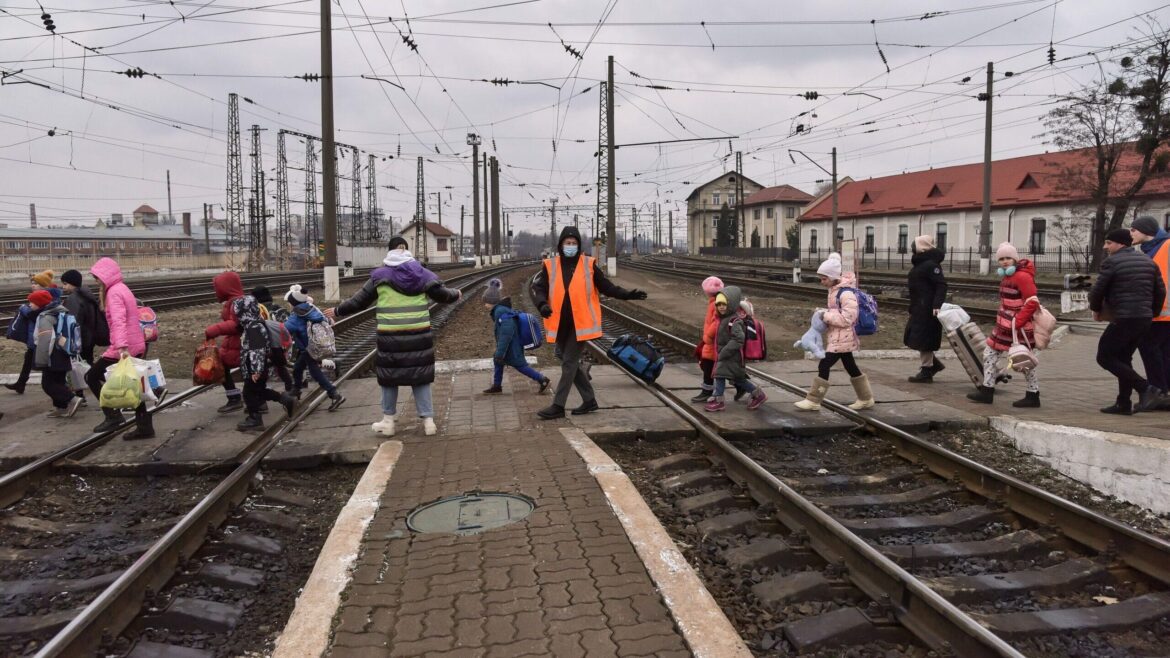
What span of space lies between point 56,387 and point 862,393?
7.97 meters

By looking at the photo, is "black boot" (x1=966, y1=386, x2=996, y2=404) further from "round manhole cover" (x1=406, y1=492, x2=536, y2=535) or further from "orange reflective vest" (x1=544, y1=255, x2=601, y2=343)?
"round manhole cover" (x1=406, y1=492, x2=536, y2=535)

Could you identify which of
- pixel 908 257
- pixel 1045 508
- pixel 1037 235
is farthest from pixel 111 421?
pixel 908 257

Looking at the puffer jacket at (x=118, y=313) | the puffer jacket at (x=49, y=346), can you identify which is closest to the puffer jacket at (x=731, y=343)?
the puffer jacket at (x=118, y=313)

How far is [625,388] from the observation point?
29.3ft

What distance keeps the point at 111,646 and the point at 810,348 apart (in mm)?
5914

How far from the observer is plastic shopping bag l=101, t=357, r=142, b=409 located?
634 centimetres

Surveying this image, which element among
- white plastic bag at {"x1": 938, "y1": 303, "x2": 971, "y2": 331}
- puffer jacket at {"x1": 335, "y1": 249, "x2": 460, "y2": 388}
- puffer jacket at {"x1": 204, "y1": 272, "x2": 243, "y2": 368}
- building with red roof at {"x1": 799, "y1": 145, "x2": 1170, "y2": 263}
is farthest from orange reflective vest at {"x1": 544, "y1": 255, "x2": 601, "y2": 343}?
building with red roof at {"x1": 799, "y1": 145, "x2": 1170, "y2": 263}

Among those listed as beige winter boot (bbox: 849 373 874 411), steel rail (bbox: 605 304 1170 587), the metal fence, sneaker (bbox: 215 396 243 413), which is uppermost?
the metal fence

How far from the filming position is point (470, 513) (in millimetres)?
4824

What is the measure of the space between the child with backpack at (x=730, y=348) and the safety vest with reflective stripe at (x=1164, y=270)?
3.63 m

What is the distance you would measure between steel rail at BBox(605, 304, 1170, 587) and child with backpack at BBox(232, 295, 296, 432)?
546cm

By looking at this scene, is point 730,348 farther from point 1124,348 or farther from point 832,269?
point 1124,348

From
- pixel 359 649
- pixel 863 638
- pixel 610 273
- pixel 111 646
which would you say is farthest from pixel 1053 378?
pixel 610 273

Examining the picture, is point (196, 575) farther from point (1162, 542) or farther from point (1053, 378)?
point (1053, 378)
